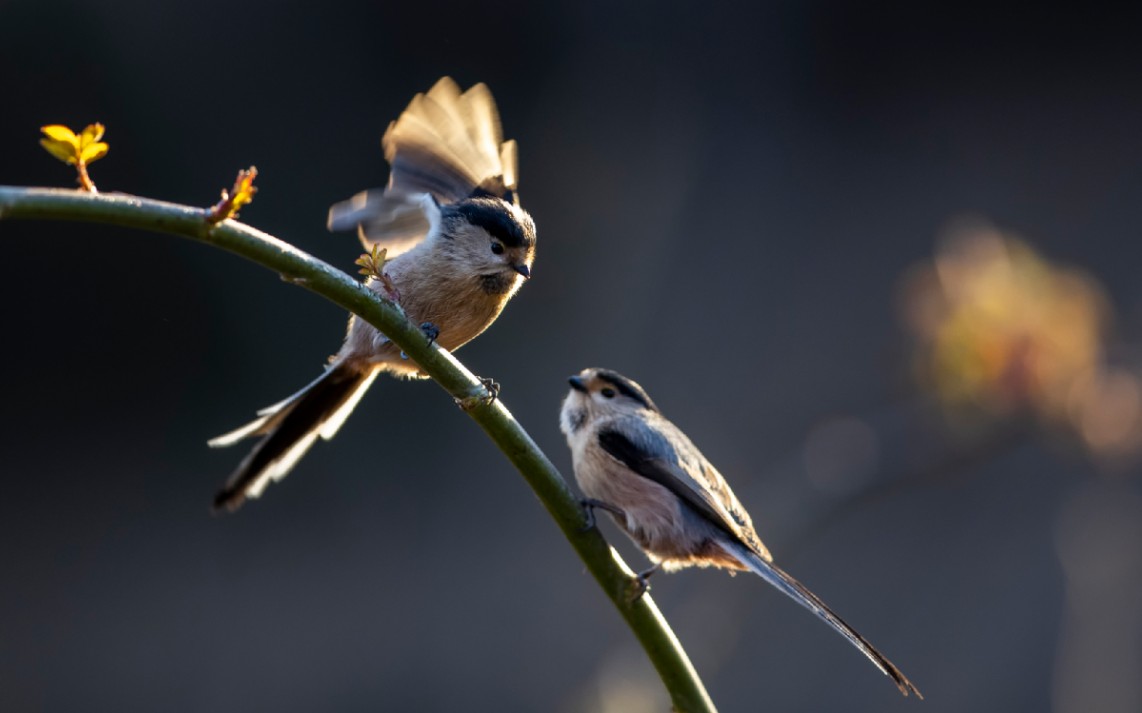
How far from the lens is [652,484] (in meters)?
2.32

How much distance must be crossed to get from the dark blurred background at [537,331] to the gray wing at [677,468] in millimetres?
1452

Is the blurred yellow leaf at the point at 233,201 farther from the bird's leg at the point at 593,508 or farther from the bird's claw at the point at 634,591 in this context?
the bird's leg at the point at 593,508

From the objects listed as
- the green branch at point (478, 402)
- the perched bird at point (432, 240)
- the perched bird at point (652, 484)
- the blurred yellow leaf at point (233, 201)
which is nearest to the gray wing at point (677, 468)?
the perched bird at point (652, 484)

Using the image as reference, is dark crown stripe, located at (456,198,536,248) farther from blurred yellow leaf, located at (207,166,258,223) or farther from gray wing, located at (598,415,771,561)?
blurred yellow leaf, located at (207,166,258,223)

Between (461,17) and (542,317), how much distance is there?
126 cm

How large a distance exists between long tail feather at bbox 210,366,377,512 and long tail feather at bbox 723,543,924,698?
77 centimetres

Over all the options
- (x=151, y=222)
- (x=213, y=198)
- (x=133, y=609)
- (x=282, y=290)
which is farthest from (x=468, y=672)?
(x=151, y=222)

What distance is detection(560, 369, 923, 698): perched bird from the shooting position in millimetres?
2229

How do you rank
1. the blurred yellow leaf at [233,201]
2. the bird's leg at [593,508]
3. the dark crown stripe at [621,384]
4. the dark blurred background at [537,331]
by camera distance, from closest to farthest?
the blurred yellow leaf at [233,201] → the bird's leg at [593,508] → the dark crown stripe at [621,384] → the dark blurred background at [537,331]

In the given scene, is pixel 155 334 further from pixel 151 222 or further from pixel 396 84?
pixel 151 222

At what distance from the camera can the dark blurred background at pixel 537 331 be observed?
434cm

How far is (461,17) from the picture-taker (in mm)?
4633

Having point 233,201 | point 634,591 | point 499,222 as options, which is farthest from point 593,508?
point 233,201

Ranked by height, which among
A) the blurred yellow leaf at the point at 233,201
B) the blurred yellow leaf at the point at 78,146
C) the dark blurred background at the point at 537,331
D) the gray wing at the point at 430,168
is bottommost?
the blurred yellow leaf at the point at 233,201
